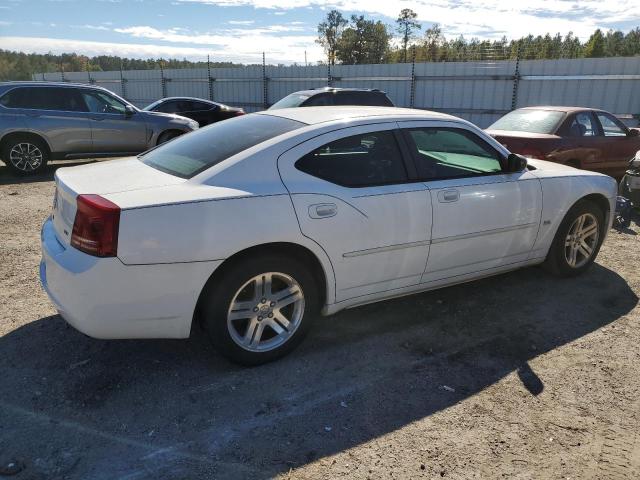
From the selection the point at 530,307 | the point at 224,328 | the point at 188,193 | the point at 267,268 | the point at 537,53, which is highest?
the point at 537,53

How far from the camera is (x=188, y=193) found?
2.92 meters

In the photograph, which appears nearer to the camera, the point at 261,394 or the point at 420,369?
the point at 261,394

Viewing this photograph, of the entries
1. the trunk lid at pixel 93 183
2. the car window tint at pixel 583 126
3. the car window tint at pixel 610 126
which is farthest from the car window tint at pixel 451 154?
the car window tint at pixel 610 126

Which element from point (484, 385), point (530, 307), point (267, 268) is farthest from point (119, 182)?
point (530, 307)

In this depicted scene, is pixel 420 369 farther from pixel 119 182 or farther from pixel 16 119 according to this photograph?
pixel 16 119

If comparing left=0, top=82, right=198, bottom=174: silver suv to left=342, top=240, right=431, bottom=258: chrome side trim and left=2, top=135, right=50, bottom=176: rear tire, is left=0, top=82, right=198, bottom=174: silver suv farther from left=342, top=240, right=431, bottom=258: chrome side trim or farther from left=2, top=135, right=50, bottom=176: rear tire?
left=342, top=240, right=431, bottom=258: chrome side trim

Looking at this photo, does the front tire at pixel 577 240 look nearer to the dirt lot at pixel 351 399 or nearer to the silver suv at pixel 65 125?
the dirt lot at pixel 351 399

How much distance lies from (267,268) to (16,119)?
28.5 feet

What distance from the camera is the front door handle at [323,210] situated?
3178mm

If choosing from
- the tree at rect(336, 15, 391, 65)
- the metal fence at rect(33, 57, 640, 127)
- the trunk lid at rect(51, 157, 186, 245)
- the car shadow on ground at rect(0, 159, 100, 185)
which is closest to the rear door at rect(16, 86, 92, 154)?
the car shadow on ground at rect(0, 159, 100, 185)

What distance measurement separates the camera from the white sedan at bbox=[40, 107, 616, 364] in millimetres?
2785

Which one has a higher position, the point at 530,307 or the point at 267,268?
the point at 267,268

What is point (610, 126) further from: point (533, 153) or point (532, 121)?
point (533, 153)

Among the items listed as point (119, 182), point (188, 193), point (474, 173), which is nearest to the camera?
point (188, 193)
